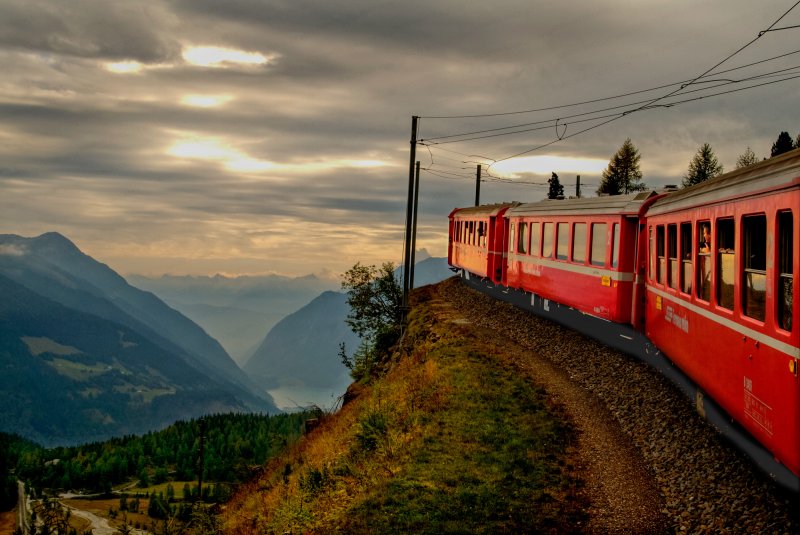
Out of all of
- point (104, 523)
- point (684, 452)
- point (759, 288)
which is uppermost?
point (759, 288)

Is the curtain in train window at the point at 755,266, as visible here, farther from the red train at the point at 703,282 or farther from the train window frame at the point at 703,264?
the train window frame at the point at 703,264

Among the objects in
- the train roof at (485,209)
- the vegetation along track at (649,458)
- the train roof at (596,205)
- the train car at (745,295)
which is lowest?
the vegetation along track at (649,458)

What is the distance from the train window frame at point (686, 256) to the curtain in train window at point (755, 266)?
3691 mm

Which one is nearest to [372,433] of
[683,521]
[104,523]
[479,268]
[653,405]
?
[653,405]

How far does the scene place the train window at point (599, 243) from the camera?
22438mm

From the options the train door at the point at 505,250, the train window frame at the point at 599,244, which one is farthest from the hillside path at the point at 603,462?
the train door at the point at 505,250

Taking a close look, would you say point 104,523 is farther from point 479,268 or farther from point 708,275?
→ point 708,275

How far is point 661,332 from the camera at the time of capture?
58.6 ft

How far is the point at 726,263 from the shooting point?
12031mm

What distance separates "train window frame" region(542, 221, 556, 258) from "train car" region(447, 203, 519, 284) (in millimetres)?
6533

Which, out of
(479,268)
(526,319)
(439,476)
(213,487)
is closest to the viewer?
(439,476)

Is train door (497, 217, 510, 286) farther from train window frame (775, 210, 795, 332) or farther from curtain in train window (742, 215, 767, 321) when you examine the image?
train window frame (775, 210, 795, 332)

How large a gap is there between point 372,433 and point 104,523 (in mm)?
93361

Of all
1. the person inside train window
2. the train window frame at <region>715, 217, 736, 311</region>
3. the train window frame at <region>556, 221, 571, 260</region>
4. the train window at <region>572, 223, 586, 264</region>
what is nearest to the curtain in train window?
the train window frame at <region>715, 217, 736, 311</region>
